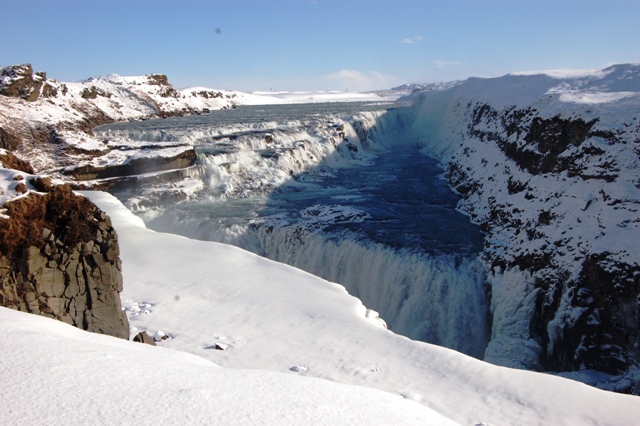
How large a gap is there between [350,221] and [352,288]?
11.7 ft

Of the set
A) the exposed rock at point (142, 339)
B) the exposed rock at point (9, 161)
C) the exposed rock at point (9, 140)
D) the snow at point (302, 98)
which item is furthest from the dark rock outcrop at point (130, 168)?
the snow at point (302, 98)

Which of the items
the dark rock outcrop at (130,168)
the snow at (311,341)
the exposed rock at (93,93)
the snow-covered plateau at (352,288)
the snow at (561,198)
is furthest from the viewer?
the exposed rock at (93,93)

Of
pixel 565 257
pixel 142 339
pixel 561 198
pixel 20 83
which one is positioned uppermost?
pixel 20 83

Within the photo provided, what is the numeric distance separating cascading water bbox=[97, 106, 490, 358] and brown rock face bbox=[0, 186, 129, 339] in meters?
8.40

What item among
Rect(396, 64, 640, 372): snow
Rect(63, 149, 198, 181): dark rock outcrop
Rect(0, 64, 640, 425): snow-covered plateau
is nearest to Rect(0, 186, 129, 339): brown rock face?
Rect(0, 64, 640, 425): snow-covered plateau

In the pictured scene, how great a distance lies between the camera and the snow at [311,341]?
5.73 metres

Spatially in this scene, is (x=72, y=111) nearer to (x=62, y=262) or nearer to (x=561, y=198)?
(x=561, y=198)

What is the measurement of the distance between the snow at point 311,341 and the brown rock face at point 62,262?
1152 mm

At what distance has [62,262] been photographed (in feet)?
19.8

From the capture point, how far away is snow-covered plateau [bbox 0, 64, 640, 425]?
13.8ft

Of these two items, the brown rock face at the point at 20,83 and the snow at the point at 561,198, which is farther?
the brown rock face at the point at 20,83

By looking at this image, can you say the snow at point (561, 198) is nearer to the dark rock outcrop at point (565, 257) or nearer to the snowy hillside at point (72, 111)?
the dark rock outcrop at point (565, 257)

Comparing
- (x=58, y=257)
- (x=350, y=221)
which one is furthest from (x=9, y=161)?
(x=350, y=221)

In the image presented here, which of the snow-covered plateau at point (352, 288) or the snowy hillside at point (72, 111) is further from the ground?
the snowy hillside at point (72, 111)
